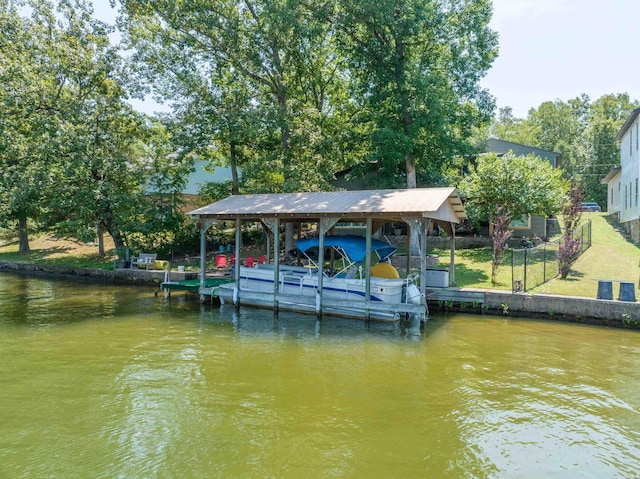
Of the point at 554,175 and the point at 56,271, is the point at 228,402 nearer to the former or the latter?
the point at 554,175

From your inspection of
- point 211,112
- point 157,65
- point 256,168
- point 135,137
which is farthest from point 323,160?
point 135,137

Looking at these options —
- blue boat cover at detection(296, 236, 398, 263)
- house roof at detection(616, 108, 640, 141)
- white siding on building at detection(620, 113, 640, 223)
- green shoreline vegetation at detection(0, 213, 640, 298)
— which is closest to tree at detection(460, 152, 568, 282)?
green shoreline vegetation at detection(0, 213, 640, 298)

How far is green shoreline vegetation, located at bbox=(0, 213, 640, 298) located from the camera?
50.1ft

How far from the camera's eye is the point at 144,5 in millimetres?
21625

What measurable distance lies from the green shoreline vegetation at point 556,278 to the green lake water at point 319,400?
293cm

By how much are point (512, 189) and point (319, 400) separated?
1641 centimetres

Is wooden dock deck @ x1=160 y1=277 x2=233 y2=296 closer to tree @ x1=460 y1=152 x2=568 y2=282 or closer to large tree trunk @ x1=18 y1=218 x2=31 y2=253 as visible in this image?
tree @ x1=460 y1=152 x2=568 y2=282

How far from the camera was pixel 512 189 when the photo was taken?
2047 cm

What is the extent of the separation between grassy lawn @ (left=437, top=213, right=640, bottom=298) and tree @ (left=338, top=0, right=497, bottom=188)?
186 inches

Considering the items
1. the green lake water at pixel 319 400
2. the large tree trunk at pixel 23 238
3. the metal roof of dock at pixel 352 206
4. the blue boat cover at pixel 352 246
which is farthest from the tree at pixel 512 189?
the large tree trunk at pixel 23 238

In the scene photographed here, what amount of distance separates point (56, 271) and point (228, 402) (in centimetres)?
2303

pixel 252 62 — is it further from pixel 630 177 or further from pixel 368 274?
pixel 630 177

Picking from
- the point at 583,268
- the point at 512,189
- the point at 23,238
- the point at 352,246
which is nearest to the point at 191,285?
the point at 352,246

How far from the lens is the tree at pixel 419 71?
64.0 feet
